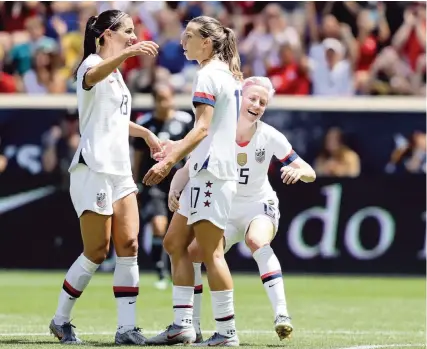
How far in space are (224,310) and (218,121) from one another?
1.26 meters

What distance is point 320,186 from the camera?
16.8 metres

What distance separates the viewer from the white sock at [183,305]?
823 centimetres

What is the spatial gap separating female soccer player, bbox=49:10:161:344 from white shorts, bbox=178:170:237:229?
21.7 inches

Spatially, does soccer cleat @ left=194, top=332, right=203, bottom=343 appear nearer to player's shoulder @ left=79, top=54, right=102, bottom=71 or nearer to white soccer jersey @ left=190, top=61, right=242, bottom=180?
white soccer jersey @ left=190, top=61, right=242, bottom=180

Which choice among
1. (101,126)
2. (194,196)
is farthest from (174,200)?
(101,126)

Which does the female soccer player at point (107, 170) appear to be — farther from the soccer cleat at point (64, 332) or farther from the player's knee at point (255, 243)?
the player's knee at point (255, 243)

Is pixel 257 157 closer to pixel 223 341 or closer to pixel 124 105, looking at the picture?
pixel 124 105

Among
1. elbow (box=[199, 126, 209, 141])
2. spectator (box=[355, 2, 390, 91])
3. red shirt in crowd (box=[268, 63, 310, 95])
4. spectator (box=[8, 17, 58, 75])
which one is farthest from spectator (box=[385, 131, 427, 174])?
elbow (box=[199, 126, 209, 141])

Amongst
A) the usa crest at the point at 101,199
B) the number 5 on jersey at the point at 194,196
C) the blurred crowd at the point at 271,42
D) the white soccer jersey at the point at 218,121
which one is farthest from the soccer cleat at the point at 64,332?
the blurred crowd at the point at 271,42

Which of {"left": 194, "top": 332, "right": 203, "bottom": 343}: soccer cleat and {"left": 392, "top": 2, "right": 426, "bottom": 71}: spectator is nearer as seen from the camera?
{"left": 194, "top": 332, "right": 203, "bottom": 343}: soccer cleat

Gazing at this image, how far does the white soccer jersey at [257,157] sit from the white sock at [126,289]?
1.04m

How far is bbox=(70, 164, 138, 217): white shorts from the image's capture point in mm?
8219

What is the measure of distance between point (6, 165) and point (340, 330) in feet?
28.5

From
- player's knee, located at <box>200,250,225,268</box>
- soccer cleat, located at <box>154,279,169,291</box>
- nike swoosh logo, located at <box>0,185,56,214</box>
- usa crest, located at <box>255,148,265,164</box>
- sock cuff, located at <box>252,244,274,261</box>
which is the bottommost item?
soccer cleat, located at <box>154,279,169,291</box>
